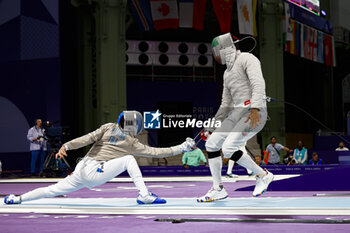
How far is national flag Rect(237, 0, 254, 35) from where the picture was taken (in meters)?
20.8

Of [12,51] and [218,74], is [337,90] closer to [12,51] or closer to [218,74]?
[218,74]

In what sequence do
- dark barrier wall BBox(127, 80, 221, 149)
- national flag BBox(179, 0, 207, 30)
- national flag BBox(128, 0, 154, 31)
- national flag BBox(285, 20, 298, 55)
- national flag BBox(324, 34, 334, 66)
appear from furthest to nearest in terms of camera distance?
1. national flag BBox(324, 34, 334, 66)
2. dark barrier wall BBox(127, 80, 221, 149)
3. national flag BBox(285, 20, 298, 55)
4. national flag BBox(179, 0, 207, 30)
5. national flag BBox(128, 0, 154, 31)

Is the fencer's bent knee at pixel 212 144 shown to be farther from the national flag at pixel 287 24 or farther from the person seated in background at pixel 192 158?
the national flag at pixel 287 24

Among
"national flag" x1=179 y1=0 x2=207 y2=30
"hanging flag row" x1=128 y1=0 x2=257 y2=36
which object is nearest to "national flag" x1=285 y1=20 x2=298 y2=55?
"hanging flag row" x1=128 y1=0 x2=257 y2=36

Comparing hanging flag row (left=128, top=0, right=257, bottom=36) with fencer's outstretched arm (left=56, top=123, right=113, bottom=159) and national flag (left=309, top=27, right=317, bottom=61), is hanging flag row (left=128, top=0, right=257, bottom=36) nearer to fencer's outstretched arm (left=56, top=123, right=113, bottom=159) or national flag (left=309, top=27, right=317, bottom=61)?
national flag (left=309, top=27, right=317, bottom=61)

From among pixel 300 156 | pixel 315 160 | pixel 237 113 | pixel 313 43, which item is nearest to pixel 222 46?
pixel 237 113

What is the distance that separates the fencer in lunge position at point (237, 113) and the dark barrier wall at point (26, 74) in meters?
14.0

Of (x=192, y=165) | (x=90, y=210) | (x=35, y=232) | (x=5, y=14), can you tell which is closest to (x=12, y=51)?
(x=5, y=14)

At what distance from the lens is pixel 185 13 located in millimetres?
21500

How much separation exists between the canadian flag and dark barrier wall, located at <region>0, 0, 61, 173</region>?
11.1 ft

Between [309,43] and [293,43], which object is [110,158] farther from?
[309,43]

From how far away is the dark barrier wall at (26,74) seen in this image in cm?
1977

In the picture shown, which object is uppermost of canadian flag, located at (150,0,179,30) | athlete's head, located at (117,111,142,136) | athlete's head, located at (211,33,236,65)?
canadian flag, located at (150,0,179,30)

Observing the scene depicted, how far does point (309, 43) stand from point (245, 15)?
5.37 metres
